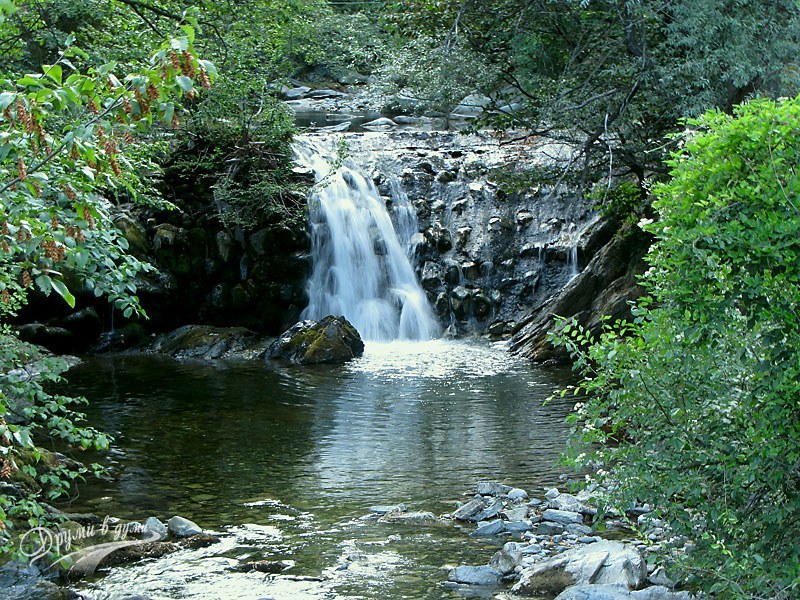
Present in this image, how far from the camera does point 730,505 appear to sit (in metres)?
4.93

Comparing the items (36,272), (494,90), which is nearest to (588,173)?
(494,90)

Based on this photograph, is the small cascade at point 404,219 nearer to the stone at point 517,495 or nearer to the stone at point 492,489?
the stone at point 492,489

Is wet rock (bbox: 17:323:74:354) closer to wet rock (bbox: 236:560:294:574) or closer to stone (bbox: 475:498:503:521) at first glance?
wet rock (bbox: 236:560:294:574)

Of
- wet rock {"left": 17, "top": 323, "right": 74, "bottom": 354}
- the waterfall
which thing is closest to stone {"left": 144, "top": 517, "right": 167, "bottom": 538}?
wet rock {"left": 17, "top": 323, "right": 74, "bottom": 354}

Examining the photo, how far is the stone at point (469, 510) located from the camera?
8.43m

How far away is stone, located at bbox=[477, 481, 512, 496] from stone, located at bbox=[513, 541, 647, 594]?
2.34 meters

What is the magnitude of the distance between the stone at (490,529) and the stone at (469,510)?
31 centimetres

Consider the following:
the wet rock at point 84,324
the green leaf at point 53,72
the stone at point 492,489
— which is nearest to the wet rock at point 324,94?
the wet rock at point 84,324

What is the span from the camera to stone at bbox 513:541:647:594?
20.6ft

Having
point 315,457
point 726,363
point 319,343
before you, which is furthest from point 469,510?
point 319,343

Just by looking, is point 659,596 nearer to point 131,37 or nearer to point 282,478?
point 282,478

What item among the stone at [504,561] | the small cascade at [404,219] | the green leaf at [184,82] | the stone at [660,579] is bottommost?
the stone at [504,561]

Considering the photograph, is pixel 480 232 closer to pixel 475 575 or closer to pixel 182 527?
pixel 182 527

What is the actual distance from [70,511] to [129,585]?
225 centimetres
